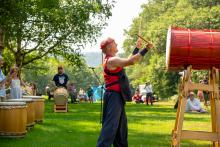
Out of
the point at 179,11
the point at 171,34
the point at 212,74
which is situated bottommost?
the point at 212,74

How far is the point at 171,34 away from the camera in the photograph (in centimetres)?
895

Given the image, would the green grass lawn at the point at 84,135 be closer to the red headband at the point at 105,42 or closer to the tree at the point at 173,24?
the red headband at the point at 105,42

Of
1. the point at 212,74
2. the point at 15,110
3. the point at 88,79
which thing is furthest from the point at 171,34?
the point at 88,79

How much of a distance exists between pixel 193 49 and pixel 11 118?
14.0 ft

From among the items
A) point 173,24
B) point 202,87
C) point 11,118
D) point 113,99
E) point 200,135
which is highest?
point 173,24

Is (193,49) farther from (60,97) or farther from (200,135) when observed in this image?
(60,97)

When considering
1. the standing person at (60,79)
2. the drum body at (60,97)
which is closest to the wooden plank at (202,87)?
the standing person at (60,79)

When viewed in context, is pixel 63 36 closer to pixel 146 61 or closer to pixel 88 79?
pixel 146 61

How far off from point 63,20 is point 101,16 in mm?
3904

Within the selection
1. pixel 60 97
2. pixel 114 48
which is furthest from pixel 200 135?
pixel 60 97

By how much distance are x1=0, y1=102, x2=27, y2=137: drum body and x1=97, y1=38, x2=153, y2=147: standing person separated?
3.28m

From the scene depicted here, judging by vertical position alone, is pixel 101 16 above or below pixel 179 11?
below

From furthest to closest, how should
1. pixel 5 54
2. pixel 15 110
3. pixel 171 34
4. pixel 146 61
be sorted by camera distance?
1. pixel 146 61
2. pixel 5 54
3. pixel 15 110
4. pixel 171 34

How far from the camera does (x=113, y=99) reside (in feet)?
26.2
